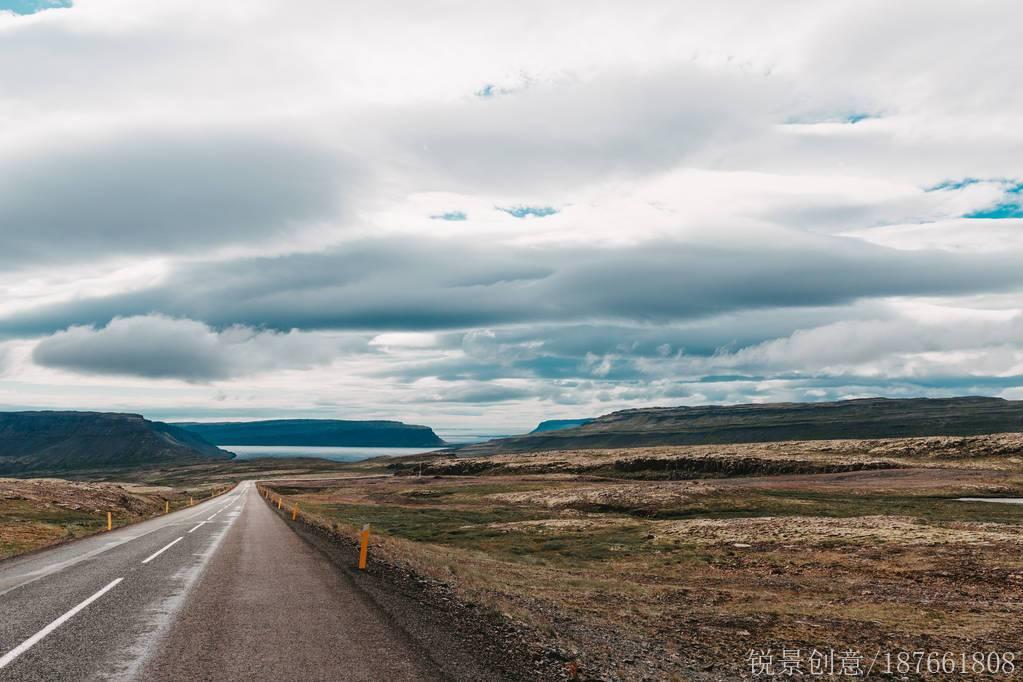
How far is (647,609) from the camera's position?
1766 cm

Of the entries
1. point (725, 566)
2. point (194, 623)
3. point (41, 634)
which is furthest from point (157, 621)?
point (725, 566)

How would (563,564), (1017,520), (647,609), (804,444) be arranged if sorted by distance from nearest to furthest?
(647,609)
(563,564)
(1017,520)
(804,444)

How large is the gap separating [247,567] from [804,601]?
17296 mm

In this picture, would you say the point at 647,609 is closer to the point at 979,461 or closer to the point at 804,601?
the point at 804,601

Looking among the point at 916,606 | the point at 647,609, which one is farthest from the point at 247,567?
the point at 916,606

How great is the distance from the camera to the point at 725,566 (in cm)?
2970

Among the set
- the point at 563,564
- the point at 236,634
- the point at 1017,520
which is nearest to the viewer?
the point at 236,634

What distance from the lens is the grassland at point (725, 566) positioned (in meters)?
13.8

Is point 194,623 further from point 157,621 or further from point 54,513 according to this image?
point 54,513

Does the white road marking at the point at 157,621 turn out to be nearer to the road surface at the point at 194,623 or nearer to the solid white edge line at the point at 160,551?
the road surface at the point at 194,623

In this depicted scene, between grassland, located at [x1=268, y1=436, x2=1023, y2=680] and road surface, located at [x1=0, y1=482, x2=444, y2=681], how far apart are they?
3.33m

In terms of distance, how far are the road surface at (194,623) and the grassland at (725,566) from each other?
3333 mm

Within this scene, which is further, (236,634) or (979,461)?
(979,461)

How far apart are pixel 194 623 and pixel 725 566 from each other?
23.9 meters
